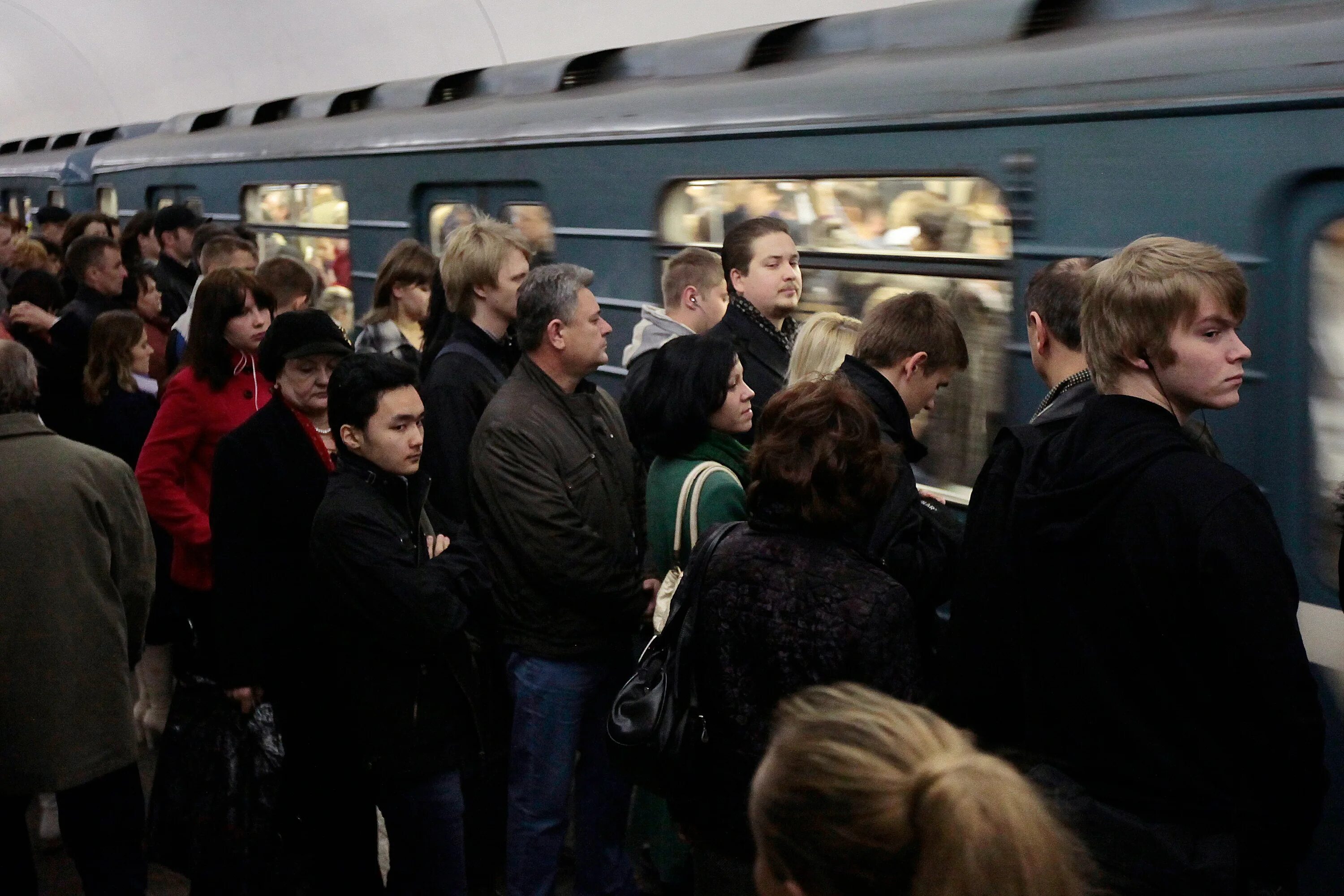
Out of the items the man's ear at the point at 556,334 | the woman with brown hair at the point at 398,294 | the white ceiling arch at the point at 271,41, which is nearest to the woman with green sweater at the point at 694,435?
the man's ear at the point at 556,334

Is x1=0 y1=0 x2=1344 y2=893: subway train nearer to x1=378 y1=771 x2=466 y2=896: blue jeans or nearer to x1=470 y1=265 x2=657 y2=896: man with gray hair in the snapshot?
x1=470 y1=265 x2=657 y2=896: man with gray hair

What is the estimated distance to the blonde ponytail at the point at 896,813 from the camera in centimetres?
130

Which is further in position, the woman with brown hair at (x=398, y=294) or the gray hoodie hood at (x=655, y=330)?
the woman with brown hair at (x=398, y=294)

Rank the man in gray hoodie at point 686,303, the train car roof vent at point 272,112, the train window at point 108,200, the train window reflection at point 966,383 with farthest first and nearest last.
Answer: the train window at point 108,200, the train car roof vent at point 272,112, the man in gray hoodie at point 686,303, the train window reflection at point 966,383

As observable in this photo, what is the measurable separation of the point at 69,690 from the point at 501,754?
3.86 ft

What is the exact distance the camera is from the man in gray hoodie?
4594mm

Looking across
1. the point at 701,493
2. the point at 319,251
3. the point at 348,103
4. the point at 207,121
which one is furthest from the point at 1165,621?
the point at 207,121

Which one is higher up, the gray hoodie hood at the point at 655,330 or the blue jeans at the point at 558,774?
the gray hoodie hood at the point at 655,330

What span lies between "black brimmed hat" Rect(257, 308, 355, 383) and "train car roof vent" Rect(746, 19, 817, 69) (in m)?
2.28

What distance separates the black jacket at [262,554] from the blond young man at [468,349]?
511 millimetres

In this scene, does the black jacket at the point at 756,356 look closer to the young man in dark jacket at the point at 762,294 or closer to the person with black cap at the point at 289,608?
the young man in dark jacket at the point at 762,294

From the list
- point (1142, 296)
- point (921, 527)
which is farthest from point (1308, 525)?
point (1142, 296)

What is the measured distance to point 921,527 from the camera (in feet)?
10.3

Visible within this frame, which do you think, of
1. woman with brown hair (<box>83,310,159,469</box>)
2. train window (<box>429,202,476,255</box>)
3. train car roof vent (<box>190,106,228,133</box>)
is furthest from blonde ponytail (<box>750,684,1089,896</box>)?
train car roof vent (<box>190,106,228,133</box>)
